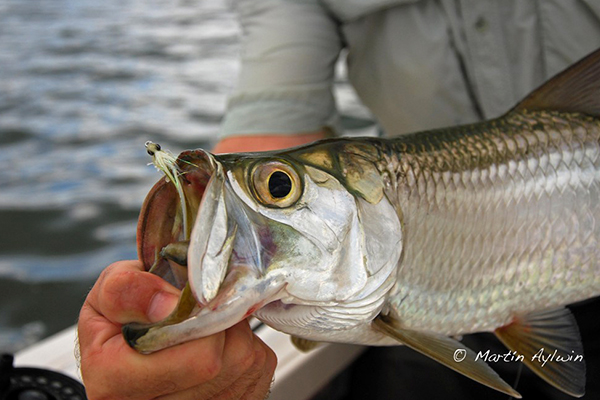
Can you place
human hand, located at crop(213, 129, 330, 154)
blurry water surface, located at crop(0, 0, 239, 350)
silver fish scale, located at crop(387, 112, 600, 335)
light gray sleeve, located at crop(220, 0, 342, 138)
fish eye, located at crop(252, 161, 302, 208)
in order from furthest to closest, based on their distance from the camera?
blurry water surface, located at crop(0, 0, 239, 350)
light gray sleeve, located at crop(220, 0, 342, 138)
human hand, located at crop(213, 129, 330, 154)
silver fish scale, located at crop(387, 112, 600, 335)
fish eye, located at crop(252, 161, 302, 208)

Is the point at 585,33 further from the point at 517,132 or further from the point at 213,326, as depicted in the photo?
the point at 213,326

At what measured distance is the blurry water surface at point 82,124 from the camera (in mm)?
3824

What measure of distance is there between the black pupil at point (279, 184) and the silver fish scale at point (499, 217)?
9.9 inches

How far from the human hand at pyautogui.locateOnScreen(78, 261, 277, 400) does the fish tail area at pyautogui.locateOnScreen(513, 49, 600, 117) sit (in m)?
0.80

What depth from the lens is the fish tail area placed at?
52.7 inches

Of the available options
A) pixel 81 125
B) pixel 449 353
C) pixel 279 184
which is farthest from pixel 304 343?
pixel 81 125

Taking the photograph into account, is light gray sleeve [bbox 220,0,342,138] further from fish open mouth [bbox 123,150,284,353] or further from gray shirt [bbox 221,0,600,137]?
fish open mouth [bbox 123,150,284,353]

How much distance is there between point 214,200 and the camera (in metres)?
0.97

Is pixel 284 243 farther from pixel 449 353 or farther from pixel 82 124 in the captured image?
pixel 82 124

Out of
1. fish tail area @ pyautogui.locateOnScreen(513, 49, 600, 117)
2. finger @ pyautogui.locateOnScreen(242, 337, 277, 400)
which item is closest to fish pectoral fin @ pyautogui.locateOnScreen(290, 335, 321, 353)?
finger @ pyautogui.locateOnScreen(242, 337, 277, 400)

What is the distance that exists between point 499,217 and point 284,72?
43.5 inches

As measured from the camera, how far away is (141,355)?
3.17 ft

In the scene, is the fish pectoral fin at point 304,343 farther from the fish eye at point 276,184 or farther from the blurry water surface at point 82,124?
the blurry water surface at point 82,124

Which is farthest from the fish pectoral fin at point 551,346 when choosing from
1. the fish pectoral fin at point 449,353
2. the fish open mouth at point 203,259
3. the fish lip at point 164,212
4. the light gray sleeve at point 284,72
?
the light gray sleeve at point 284,72
